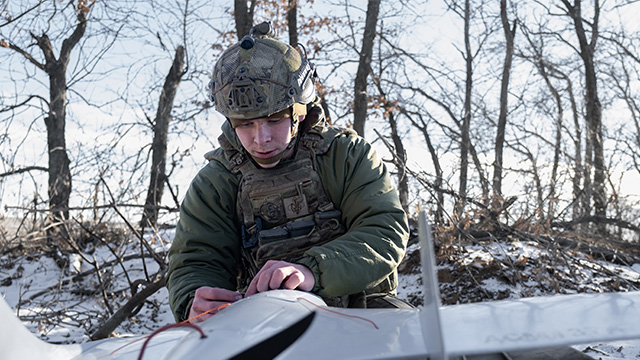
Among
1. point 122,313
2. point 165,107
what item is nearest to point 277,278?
point 122,313

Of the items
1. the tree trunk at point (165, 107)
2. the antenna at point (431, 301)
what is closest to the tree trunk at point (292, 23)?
the tree trunk at point (165, 107)

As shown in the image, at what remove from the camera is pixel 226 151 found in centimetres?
255

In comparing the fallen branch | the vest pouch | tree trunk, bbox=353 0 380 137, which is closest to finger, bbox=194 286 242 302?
the vest pouch

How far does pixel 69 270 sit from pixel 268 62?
5522mm

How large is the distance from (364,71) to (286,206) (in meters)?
5.63

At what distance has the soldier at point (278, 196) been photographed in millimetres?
2197

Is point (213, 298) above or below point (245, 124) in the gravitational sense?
below

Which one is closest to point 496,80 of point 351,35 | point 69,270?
point 351,35

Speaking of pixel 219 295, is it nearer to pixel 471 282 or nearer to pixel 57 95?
pixel 471 282

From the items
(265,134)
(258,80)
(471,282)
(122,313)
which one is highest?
(258,80)

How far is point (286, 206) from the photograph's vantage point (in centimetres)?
242

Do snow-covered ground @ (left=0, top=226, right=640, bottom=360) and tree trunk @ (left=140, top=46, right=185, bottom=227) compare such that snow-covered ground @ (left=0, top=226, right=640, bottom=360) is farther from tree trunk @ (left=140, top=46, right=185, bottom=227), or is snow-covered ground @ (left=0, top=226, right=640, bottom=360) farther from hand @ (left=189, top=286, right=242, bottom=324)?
tree trunk @ (left=140, top=46, right=185, bottom=227)

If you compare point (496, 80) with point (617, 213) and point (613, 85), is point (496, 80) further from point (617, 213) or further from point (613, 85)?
point (617, 213)

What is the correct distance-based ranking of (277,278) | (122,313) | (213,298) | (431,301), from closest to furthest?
(431,301)
(277,278)
(213,298)
(122,313)
